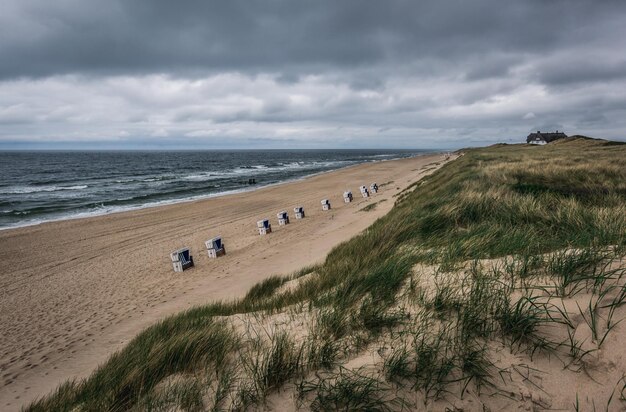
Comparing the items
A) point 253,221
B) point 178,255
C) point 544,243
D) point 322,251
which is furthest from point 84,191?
point 544,243

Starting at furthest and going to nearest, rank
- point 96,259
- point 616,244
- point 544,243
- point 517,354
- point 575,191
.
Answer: point 96,259 → point 575,191 → point 544,243 → point 616,244 → point 517,354

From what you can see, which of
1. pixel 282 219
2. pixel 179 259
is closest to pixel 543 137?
pixel 282 219

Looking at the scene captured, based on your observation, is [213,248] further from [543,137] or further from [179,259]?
[543,137]

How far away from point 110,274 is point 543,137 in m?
99.3

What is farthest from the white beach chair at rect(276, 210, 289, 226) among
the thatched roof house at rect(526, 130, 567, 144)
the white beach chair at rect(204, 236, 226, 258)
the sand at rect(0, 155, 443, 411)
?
the thatched roof house at rect(526, 130, 567, 144)

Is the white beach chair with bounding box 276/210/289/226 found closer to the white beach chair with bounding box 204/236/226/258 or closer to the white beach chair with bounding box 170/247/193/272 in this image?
the white beach chair with bounding box 204/236/226/258

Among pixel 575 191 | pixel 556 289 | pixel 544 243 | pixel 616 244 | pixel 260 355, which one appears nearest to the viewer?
pixel 556 289

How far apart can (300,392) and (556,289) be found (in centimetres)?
262

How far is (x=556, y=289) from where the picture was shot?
10.0ft

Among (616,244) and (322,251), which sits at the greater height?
(616,244)

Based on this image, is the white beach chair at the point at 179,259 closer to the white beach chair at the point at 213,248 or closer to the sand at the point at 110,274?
the sand at the point at 110,274

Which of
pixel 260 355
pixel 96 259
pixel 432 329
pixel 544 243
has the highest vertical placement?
pixel 544 243

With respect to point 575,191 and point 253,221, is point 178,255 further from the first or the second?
point 575,191

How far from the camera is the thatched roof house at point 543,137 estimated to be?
79.6 meters
